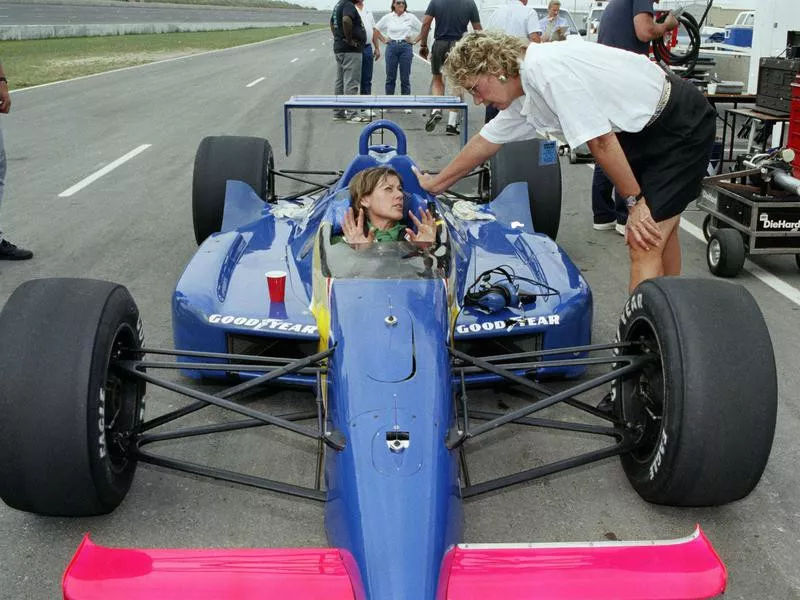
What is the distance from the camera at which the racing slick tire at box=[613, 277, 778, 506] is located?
10.3 feet

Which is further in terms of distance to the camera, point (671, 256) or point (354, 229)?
point (671, 256)

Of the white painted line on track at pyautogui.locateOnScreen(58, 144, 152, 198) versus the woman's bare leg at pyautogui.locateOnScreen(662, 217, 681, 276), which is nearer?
the woman's bare leg at pyautogui.locateOnScreen(662, 217, 681, 276)

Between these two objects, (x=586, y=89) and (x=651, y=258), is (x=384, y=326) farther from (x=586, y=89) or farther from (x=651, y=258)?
(x=651, y=258)

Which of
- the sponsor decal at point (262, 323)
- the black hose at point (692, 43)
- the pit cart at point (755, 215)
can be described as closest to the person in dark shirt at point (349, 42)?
the black hose at point (692, 43)

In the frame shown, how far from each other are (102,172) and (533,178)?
592cm

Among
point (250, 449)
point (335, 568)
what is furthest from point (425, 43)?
point (335, 568)

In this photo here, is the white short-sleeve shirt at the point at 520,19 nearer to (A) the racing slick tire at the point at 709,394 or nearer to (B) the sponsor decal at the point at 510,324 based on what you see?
(B) the sponsor decal at the point at 510,324

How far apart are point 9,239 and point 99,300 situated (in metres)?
4.67

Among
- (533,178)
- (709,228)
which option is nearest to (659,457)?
(533,178)

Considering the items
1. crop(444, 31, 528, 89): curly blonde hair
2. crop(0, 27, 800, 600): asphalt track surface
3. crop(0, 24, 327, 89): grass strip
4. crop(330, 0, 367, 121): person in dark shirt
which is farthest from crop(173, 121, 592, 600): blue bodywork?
Result: crop(0, 24, 327, 89): grass strip

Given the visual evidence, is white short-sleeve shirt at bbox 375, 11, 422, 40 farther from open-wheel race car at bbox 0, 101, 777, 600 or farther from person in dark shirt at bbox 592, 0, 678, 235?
open-wheel race car at bbox 0, 101, 777, 600

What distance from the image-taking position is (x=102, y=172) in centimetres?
1034

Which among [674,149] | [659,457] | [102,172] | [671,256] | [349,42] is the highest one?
[349,42]

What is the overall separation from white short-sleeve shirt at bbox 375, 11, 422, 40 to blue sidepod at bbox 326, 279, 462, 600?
12.2 meters
